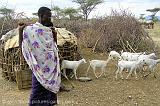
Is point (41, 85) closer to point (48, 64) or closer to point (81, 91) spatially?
point (48, 64)

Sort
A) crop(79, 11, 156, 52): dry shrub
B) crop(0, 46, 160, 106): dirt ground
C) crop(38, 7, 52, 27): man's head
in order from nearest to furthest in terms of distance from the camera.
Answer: crop(38, 7, 52, 27): man's head
crop(0, 46, 160, 106): dirt ground
crop(79, 11, 156, 52): dry shrub

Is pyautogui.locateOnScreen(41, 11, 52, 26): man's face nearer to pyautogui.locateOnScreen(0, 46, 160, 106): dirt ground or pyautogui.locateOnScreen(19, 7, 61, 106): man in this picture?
pyautogui.locateOnScreen(19, 7, 61, 106): man

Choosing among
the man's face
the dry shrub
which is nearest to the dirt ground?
the man's face

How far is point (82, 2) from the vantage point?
110 ft

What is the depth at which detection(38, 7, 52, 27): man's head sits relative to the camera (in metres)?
4.73

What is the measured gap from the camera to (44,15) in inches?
186

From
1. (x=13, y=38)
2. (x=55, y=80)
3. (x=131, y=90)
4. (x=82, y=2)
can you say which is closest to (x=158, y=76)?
(x=131, y=90)

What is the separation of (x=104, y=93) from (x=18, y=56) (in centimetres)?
206

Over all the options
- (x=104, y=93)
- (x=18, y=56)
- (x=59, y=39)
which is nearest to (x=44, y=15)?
(x=104, y=93)

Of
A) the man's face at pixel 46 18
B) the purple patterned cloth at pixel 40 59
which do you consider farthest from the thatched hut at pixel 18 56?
the man's face at pixel 46 18

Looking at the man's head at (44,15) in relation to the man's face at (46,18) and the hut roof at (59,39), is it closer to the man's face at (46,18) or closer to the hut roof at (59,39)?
the man's face at (46,18)

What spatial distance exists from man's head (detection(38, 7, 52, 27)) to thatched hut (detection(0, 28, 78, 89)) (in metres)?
2.69

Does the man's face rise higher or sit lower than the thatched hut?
higher

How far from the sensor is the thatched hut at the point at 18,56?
23.9 feet
